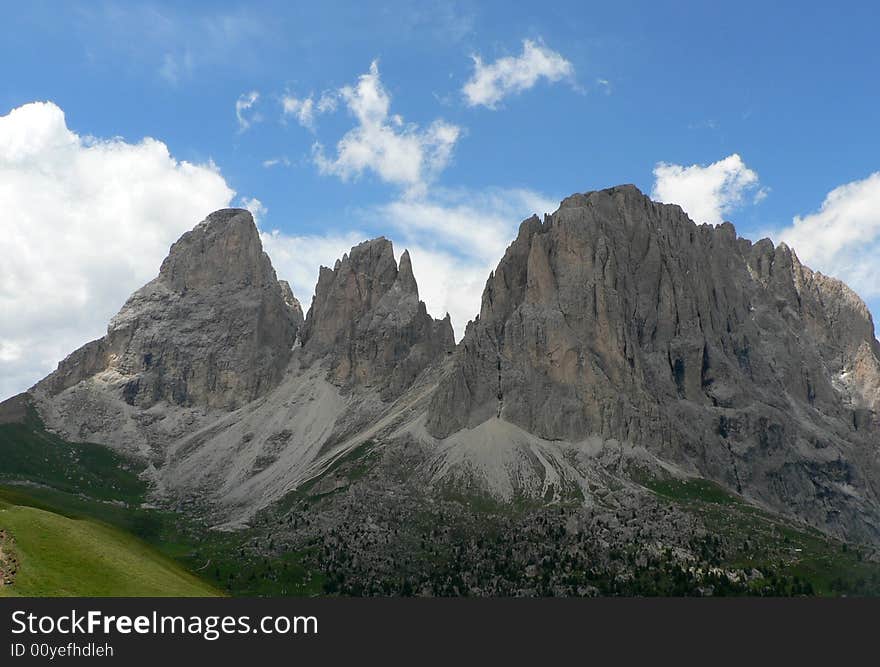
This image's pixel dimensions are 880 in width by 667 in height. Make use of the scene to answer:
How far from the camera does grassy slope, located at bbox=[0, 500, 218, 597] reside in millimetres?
77312

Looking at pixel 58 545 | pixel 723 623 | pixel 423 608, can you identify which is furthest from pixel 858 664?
pixel 58 545

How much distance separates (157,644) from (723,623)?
5371 cm

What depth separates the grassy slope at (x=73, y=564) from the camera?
7731 centimetres

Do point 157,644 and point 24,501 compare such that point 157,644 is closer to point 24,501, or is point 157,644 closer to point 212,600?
point 212,600

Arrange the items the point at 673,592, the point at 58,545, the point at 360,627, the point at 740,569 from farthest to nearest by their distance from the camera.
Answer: the point at 740,569 → the point at 673,592 → the point at 58,545 → the point at 360,627

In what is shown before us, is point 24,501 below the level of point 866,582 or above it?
above

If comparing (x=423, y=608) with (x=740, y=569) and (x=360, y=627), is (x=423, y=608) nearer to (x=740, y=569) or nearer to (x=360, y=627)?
(x=360, y=627)

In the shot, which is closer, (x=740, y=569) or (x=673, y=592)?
(x=673, y=592)

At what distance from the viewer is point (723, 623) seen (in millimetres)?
80688

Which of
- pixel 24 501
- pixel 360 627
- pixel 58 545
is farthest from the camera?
pixel 24 501

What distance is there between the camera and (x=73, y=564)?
270 feet

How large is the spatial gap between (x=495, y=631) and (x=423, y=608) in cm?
682

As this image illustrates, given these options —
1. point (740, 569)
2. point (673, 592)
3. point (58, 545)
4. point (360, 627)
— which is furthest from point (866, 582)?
point (58, 545)

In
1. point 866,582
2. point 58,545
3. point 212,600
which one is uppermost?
point 58,545
